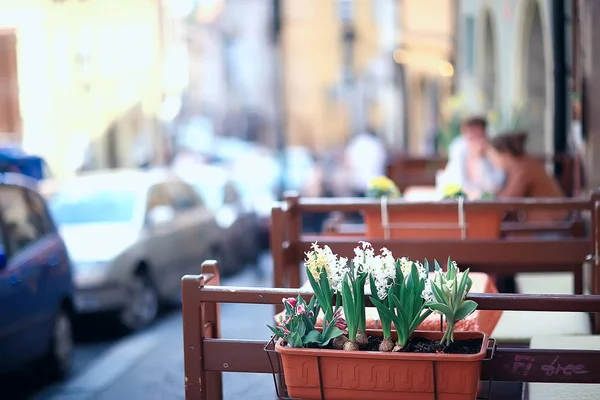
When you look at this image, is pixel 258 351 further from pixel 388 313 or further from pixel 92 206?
pixel 92 206

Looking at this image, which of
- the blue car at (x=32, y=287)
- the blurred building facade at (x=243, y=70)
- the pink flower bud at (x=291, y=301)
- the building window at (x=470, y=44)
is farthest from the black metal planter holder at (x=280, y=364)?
the blurred building facade at (x=243, y=70)

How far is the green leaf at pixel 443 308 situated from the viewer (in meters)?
3.09

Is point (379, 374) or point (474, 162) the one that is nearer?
point (379, 374)

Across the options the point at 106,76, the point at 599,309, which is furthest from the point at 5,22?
the point at 599,309

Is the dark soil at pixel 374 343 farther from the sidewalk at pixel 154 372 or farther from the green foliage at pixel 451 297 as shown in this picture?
the sidewalk at pixel 154 372

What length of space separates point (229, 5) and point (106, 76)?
23.0 meters

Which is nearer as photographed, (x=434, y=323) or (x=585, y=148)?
(x=434, y=323)

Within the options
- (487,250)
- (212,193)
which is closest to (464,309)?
(487,250)

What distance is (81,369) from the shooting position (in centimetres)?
851

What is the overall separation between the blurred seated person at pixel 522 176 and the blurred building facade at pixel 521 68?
1.64m

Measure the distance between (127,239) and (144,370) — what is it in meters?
2.45

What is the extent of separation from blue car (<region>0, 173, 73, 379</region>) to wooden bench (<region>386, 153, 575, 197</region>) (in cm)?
389

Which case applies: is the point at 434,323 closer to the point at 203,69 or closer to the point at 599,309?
the point at 599,309

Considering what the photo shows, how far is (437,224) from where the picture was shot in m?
5.79
